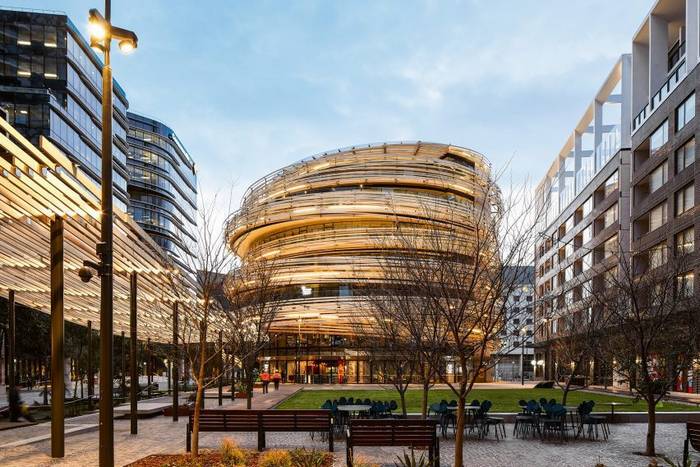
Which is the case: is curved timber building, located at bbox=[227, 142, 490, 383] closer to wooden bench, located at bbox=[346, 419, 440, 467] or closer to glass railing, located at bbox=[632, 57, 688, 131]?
glass railing, located at bbox=[632, 57, 688, 131]

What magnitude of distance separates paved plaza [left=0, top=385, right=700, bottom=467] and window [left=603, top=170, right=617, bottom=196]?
45023 millimetres

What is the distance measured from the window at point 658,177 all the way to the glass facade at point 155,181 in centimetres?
6849

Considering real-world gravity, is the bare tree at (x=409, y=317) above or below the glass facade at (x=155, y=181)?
below

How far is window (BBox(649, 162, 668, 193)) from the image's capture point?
1959 inches

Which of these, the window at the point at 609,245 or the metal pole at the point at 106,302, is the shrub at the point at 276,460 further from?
the window at the point at 609,245

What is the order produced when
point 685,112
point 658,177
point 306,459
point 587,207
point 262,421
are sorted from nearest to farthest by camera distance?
point 306,459
point 262,421
point 685,112
point 658,177
point 587,207

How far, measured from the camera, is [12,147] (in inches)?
438

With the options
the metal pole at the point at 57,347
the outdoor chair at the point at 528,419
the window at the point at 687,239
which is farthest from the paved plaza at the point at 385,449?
the window at the point at 687,239

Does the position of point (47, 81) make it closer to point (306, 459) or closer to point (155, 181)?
point (155, 181)

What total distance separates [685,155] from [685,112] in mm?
2937

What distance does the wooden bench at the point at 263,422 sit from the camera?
50.7 ft

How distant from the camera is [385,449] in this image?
16109 mm

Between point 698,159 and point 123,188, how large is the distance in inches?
2674

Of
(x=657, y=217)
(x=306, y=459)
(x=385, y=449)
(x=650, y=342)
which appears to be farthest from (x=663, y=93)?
(x=306, y=459)
